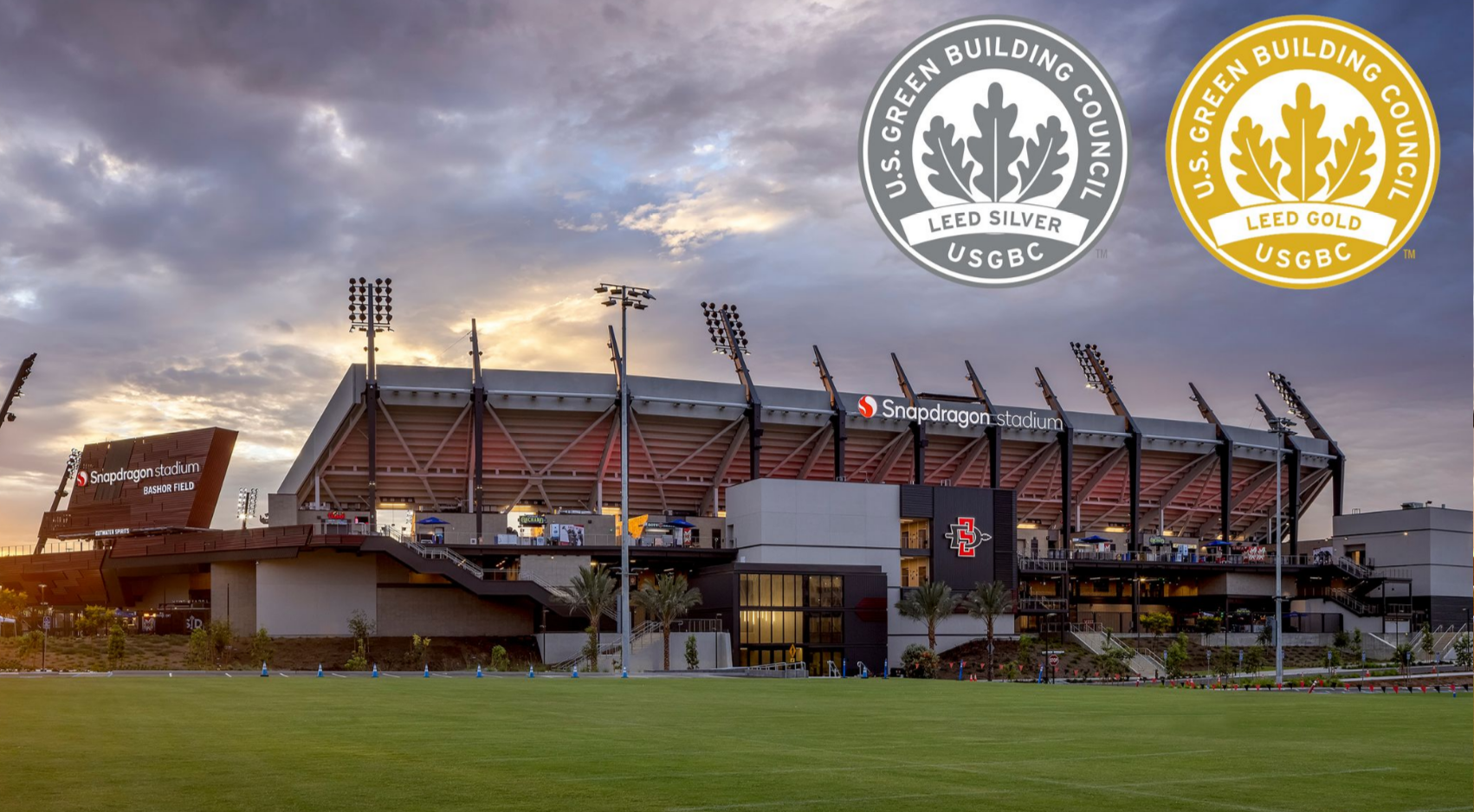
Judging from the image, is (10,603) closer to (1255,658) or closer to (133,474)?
(133,474)

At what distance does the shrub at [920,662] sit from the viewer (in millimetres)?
84312

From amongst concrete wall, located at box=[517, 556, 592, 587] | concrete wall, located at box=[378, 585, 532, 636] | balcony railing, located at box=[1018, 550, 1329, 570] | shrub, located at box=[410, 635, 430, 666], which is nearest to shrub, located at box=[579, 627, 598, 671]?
shrub, located at box=[410, 635, 430, 666]

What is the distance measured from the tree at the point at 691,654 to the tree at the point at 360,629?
21.3 metres

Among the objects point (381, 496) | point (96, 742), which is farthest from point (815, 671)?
point (96, 742)

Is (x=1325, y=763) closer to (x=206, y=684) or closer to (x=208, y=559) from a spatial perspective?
(x=206, y=684)

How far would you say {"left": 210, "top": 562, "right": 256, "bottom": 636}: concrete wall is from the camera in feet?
295

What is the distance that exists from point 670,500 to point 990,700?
77732mm

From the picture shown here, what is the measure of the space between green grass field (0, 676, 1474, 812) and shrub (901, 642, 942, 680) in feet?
160

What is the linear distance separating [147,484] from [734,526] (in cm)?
4891

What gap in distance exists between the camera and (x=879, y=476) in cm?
11825

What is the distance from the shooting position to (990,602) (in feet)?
294

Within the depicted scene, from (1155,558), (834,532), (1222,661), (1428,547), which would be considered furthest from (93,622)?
(1428,547)

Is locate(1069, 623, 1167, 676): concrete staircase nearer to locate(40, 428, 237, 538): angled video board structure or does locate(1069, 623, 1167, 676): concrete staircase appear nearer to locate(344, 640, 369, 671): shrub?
locate(344, 640, 369, 671): shrub

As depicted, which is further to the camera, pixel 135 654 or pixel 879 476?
pixel 879 476
